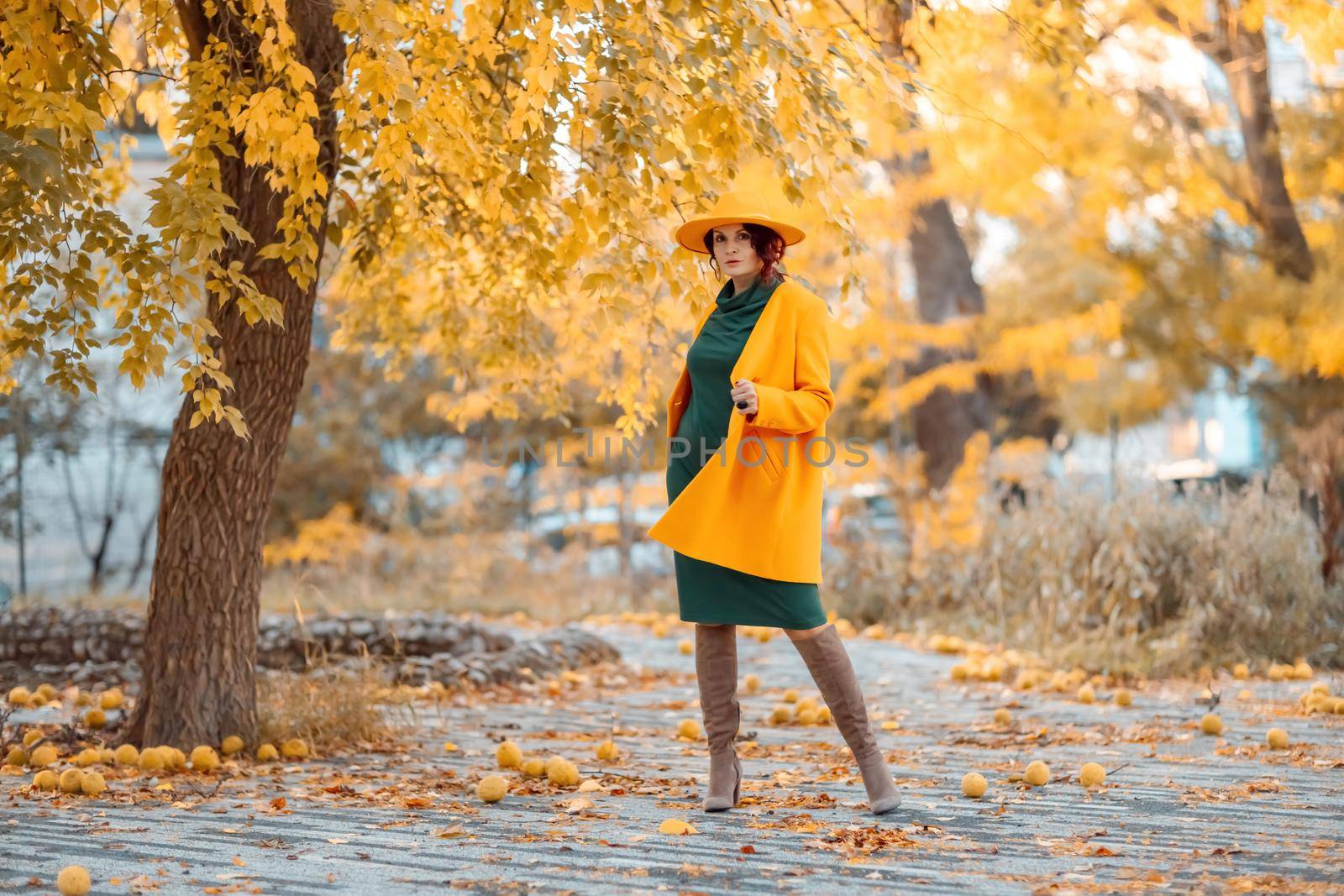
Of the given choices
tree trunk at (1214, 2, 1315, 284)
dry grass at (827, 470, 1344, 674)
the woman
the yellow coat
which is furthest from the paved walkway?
tree trunk at (1214, 2, 1315, 284)

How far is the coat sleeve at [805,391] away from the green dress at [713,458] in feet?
0.50

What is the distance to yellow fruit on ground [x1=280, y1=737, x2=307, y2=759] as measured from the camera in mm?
4727

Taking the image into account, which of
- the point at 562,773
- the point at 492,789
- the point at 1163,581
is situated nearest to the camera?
the point at 492,789

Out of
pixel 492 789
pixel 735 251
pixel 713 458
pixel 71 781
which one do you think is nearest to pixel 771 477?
pixel 713 458

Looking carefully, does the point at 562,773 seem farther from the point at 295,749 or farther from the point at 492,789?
the point at 295,749

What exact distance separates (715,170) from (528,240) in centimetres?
85

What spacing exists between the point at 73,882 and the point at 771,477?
197 centimetres

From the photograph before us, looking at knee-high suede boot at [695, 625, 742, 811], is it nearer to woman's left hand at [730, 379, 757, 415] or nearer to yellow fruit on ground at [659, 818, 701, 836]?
yellow fruit on ground at [659, 818, 701, 836]

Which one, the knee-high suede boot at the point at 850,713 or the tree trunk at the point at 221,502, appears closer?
the knee-high suede boot at the point at 850,713

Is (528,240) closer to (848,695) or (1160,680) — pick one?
(848,695)

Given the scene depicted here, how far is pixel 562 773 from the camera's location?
13.9 ft

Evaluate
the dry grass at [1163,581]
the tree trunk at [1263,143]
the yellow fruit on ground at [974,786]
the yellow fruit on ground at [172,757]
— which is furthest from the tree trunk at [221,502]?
the tree trunk at [1263,143]

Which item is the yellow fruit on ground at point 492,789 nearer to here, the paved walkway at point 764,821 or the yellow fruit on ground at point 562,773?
the paved walkway at point 764,821

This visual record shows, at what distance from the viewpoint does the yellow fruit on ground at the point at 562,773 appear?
4250mm
